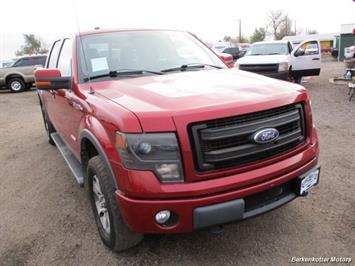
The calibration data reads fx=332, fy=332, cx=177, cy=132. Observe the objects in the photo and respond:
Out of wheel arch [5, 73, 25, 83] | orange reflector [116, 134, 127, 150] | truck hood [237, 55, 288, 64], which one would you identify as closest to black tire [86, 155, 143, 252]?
orange reflector [116, 134, 127, 150]

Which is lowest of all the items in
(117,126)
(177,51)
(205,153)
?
(205,153)

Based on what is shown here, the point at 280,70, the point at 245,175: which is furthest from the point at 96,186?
the point at 280,70

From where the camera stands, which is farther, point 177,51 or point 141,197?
point 177,51

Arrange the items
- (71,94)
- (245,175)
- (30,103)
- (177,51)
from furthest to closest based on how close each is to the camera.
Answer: (30,103)
(177,51)
(71,94)
(245,175)

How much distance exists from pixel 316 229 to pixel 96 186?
202 cm

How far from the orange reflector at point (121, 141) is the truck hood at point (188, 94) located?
0.17 meters

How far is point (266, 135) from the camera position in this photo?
2365mm

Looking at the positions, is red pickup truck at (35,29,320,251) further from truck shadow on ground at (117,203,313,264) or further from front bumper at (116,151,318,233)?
truck shadow on ground at (117,203,313,264)

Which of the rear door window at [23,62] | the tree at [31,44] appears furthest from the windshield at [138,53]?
the tree at [31,44]

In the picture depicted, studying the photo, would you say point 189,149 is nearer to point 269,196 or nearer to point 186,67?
point 269,196

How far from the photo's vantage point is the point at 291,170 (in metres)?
2.55

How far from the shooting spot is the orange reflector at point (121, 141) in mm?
2205

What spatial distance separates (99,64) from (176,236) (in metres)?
1.85

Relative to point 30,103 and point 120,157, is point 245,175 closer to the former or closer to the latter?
point 120,157
